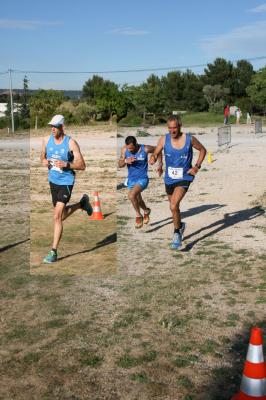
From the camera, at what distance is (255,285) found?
5.49 m

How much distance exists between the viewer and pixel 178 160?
7125 millimetres

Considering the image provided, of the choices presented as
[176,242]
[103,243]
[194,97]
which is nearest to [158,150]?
[176,242]

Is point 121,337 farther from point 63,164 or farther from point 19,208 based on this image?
point 19,208

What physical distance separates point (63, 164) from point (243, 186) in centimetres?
716

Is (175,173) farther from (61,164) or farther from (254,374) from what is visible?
(254,374)

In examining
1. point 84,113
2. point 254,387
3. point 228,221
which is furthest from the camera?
point 84,113

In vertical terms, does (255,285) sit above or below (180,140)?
below

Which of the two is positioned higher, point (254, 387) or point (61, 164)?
point (61, 164)

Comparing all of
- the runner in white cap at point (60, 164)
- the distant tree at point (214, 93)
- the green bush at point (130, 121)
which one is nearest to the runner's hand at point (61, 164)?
the runner in white cap at point (60, 164)

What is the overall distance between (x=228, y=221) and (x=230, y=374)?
17.7ft

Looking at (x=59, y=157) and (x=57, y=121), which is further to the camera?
(x=59, y=157)

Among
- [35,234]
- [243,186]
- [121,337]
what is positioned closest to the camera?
[121,337]

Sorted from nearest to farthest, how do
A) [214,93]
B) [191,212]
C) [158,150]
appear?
[158,150] < [191,212] < [214,93]

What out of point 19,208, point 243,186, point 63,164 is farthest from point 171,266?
point 243,186
